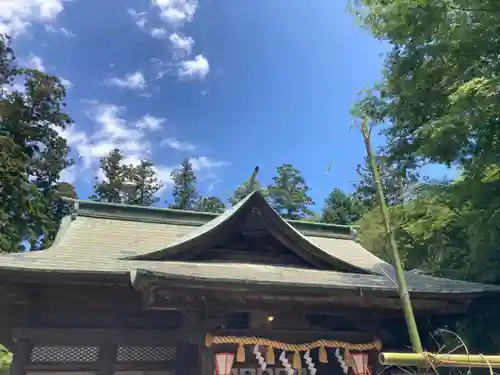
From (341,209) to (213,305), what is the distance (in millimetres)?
32682

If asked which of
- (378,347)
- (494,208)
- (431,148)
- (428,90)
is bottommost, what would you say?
(378,347)

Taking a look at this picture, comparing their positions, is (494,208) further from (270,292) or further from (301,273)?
(270,292)

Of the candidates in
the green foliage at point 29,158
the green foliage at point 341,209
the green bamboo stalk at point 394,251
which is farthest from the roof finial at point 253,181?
the green foliage at point 341,209

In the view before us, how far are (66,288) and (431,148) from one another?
22.6 feet

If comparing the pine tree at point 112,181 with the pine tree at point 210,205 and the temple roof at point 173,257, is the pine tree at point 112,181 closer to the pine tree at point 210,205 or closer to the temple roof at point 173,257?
the pine tree at point 210,205

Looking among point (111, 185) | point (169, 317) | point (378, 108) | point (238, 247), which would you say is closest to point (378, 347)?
point (238, 247)

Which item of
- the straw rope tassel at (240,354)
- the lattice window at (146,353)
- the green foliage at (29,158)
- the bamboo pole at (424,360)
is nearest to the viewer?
the bamboo pole at (424,360)

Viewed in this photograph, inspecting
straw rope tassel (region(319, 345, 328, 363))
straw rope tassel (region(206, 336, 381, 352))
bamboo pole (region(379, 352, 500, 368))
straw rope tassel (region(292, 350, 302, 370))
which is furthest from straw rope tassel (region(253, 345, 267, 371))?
bamboo pole (region(379, 352, 500, 368))

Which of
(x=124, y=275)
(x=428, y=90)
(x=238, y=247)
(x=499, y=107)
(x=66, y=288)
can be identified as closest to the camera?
(x=124, y=275)

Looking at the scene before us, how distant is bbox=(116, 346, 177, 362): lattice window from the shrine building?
16 millimetres

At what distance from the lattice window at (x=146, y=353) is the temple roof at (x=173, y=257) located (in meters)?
1.42

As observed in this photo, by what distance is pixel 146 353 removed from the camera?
703cm

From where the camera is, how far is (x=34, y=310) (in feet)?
21.5

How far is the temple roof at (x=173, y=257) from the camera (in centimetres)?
596
